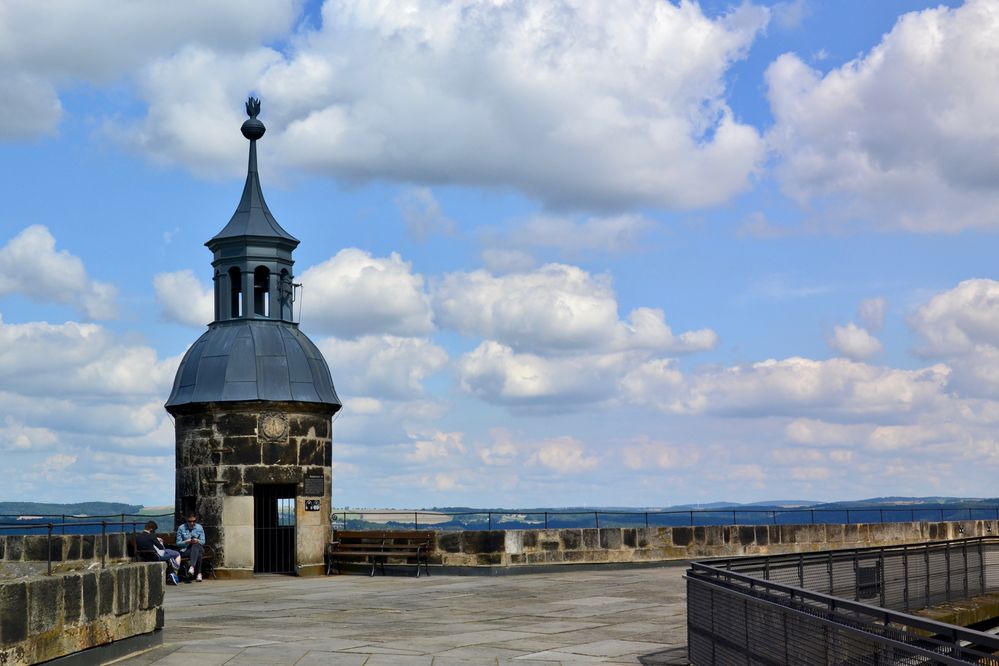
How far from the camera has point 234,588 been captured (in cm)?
2069

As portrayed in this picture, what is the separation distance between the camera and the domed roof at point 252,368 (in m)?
23.5

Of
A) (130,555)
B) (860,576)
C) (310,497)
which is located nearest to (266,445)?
(310,497)

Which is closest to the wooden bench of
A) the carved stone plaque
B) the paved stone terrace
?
the paved stone terrace

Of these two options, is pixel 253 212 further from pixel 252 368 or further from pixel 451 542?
pixel 451 542

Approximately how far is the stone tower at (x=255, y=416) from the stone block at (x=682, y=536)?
708 cm

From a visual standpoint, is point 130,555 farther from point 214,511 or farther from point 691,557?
point 691,557

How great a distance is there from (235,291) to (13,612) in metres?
16.3

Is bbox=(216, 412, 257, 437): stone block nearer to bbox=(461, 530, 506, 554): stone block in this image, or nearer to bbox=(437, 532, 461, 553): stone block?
bbox=(437, 532, 461, 553): stone block

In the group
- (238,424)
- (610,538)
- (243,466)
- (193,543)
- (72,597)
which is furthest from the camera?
(610,538)

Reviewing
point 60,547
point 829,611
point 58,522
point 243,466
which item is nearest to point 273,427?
point 243,466

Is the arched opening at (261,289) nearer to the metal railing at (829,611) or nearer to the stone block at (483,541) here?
the stone block at (483,541)

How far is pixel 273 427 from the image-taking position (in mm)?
23328

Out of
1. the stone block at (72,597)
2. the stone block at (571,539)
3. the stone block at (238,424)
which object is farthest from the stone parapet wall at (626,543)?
the stone block at (72,597)

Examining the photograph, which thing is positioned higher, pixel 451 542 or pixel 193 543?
pixel 193 543
